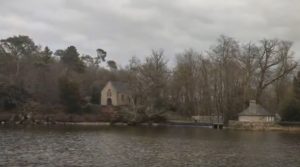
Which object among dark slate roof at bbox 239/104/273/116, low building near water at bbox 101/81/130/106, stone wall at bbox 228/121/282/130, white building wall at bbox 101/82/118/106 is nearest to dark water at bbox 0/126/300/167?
stone wall at bbox 228/121/282/130

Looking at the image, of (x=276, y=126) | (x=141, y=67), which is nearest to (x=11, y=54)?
(x=141, y=67)

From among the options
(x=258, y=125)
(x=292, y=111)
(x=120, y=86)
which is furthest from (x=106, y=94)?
(x=292, y=111)

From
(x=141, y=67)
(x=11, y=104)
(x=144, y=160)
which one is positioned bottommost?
(x=144, y=160)

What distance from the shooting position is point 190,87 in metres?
103

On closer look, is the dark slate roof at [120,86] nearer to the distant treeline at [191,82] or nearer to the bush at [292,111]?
the distant treeline at [191,82]

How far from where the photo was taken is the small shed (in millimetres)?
82438

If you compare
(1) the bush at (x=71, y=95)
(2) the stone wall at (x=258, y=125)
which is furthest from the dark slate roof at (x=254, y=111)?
(1) the bush at (x=71, y=95)

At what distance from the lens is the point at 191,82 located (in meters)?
103

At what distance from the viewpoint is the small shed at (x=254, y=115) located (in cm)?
8244

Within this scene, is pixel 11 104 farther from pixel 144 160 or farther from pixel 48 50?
pixel 144 160

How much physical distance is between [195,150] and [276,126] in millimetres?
43356

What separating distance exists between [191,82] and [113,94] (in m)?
22.2

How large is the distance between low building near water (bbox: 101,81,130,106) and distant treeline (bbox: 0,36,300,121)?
389 inches

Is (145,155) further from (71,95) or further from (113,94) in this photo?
(113,94)
